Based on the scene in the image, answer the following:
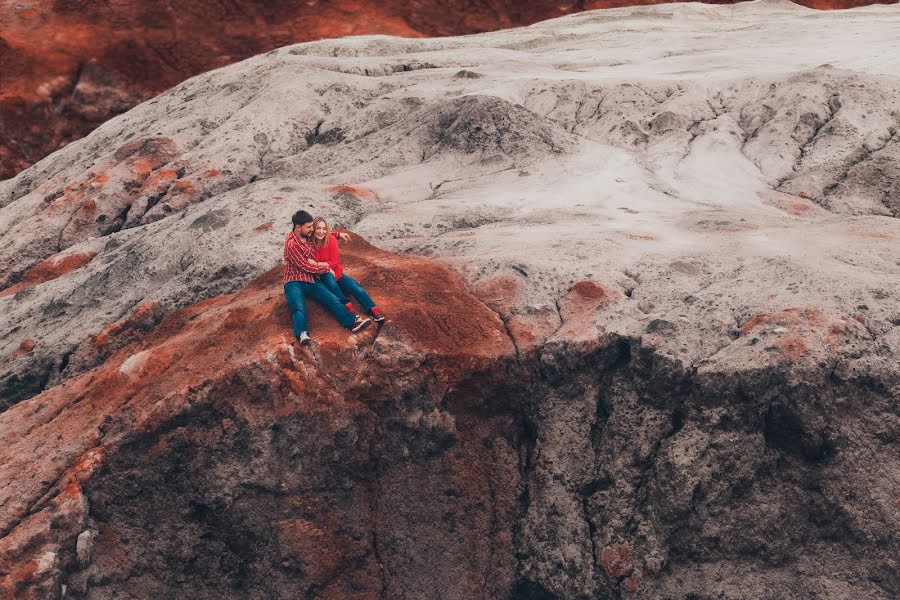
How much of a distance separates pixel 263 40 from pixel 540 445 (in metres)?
26.8

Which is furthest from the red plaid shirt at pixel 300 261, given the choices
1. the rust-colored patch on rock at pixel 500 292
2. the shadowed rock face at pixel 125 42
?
the shadowed rock face at pixel 125 42

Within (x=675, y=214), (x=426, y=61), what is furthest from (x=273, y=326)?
(x=426, y=61)

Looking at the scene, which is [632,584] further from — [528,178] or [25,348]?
[25,348]

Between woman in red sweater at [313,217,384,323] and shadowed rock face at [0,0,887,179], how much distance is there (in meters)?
23.7

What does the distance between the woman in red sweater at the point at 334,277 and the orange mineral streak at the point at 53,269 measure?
22.2 feet

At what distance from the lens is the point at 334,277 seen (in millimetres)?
10891

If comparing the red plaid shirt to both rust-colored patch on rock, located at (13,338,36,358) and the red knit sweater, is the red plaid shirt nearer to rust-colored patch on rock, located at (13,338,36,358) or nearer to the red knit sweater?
the red knit sweater

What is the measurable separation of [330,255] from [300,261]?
440 millimetres

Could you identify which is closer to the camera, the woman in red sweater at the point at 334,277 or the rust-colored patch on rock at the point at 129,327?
the woman in red sweater at the point at 334,277

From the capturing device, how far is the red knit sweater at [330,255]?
10.9m

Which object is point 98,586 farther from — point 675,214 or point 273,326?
point 675,214

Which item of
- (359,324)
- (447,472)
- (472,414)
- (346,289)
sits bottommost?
(447,472)

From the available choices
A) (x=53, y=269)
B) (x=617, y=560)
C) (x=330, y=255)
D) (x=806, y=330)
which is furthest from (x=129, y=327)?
(x=806, y=330)

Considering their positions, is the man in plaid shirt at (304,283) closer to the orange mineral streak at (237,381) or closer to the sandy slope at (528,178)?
the orange mineral streak at (237,381)
